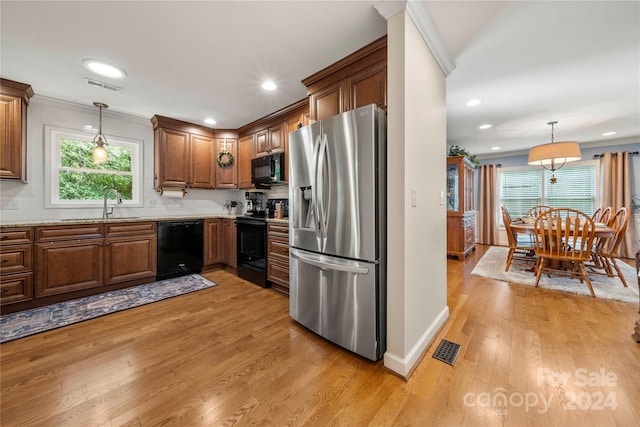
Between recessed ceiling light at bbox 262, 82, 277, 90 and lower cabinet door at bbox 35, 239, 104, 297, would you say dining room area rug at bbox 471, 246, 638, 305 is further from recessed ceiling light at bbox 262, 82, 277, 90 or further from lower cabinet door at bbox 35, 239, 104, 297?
lower cabinet door at bbox 35, 239, 104, 297

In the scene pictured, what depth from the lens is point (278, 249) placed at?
305 centimetres

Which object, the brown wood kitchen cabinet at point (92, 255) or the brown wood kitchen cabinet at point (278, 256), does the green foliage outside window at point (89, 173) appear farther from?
the brown wood kitchen cabinet at point (278, 256)

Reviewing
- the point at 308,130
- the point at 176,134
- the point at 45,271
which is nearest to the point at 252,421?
the point at 308,130

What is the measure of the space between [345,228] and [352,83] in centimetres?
123

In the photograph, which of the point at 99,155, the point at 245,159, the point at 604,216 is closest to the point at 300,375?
the point at 245,159

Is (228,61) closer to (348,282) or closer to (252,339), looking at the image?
(348,282)

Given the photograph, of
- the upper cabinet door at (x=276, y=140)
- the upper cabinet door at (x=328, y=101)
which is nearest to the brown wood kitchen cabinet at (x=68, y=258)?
the upper cabinet door at (x=276, y=140)

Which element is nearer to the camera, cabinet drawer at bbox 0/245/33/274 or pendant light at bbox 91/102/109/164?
cabinet drawer at bbox 0/245/33/274

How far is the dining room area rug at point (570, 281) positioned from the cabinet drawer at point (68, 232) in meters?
5.18

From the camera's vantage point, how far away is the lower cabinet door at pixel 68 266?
2.68 m

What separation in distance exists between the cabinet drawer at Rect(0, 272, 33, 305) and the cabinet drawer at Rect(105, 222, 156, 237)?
0.78 metres

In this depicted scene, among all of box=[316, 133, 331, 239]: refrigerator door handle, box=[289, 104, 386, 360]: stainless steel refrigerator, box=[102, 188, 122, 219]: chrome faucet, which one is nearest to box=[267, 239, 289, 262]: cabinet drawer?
box=[289, 104, 386, 360]: stainless steel refrigerator

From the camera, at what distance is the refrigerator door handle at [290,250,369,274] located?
1.73m

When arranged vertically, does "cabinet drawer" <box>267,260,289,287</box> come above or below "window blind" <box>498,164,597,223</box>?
below
